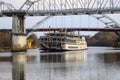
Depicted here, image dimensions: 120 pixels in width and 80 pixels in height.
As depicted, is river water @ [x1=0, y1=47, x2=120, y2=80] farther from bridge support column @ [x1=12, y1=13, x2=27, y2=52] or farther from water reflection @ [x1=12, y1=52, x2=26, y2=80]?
bridge support column @ [x1=12, y1=13, x2=27, y2=52]

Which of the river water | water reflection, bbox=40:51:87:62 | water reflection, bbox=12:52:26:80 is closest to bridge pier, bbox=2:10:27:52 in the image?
water reflection, bbox=40:51:87:62

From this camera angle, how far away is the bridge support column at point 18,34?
422 ft

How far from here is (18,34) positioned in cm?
13075

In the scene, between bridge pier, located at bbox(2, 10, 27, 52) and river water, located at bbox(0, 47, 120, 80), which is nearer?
river water, located at bbox(0, 47, 120, 80)

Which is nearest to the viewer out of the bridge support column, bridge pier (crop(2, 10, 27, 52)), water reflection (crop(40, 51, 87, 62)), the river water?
the river water

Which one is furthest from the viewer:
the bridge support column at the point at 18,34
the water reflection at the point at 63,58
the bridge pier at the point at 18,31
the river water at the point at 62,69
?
the bridge pier at the point at 18,31

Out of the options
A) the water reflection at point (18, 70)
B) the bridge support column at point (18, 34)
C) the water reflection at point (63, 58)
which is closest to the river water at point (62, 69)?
the water reflection at point (18, 70)

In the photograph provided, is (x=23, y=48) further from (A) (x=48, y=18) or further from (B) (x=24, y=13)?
(A) (x=48, y=18)

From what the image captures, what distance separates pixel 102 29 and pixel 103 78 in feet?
432

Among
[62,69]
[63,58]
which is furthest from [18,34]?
[62,69]

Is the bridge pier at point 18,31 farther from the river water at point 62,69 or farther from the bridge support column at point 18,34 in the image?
the river water at point 62,69

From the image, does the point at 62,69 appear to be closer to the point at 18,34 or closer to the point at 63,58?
the point at 63,58

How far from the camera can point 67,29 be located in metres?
167

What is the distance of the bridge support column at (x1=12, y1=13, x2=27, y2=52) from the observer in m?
129
